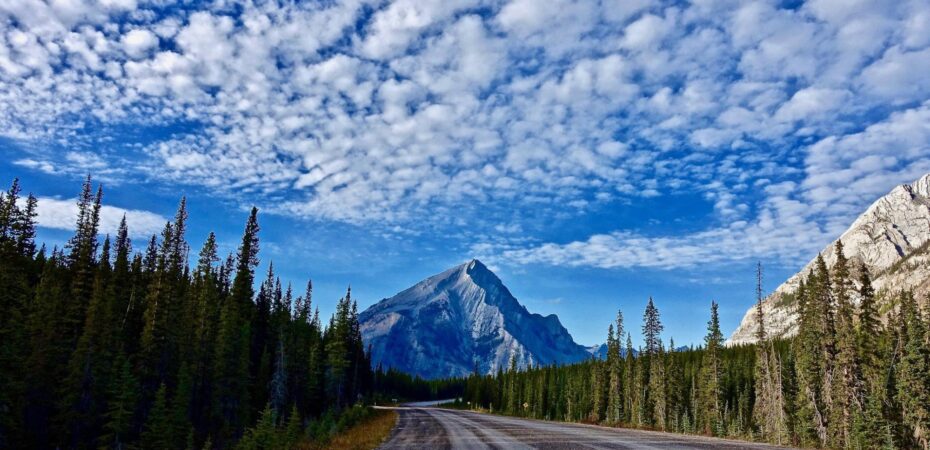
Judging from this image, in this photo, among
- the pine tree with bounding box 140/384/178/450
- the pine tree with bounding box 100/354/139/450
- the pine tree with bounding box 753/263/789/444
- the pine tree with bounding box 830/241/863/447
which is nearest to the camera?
the pine tree with bounding box 100/354/139/450

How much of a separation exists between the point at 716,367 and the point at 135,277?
71.1 m

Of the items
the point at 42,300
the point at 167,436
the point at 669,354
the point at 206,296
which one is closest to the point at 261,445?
the point at 167,436

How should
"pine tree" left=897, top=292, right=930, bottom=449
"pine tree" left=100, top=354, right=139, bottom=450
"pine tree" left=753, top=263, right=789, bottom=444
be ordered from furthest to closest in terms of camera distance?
"pine tree" left=753, top=263, right=789, bottom=444, "pine tree" left=897, top=292, right=930, bottom=449, "pine tree" left=100, top=354, right=139, bottom=450

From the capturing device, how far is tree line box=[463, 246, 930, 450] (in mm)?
46562

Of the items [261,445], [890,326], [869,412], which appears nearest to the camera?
[261,445]

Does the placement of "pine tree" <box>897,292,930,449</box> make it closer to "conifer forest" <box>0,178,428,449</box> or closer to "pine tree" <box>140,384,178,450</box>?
"conifer forest" <box>0,178,428,449</box>

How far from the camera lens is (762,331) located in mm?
60188

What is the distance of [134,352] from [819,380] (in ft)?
231

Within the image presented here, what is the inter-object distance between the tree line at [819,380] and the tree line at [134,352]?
39790 millimetres

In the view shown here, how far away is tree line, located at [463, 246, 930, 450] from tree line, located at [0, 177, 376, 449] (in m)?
39.8

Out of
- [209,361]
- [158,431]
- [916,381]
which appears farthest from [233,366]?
[916,381]

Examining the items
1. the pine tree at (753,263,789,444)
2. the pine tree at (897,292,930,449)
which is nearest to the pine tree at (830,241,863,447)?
the pine tree at (753,263,789,444)

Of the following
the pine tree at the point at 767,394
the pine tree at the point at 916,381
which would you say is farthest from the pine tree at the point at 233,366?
the pine tree at the point at 916,381

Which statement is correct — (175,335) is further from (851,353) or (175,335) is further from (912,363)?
(912,363)
